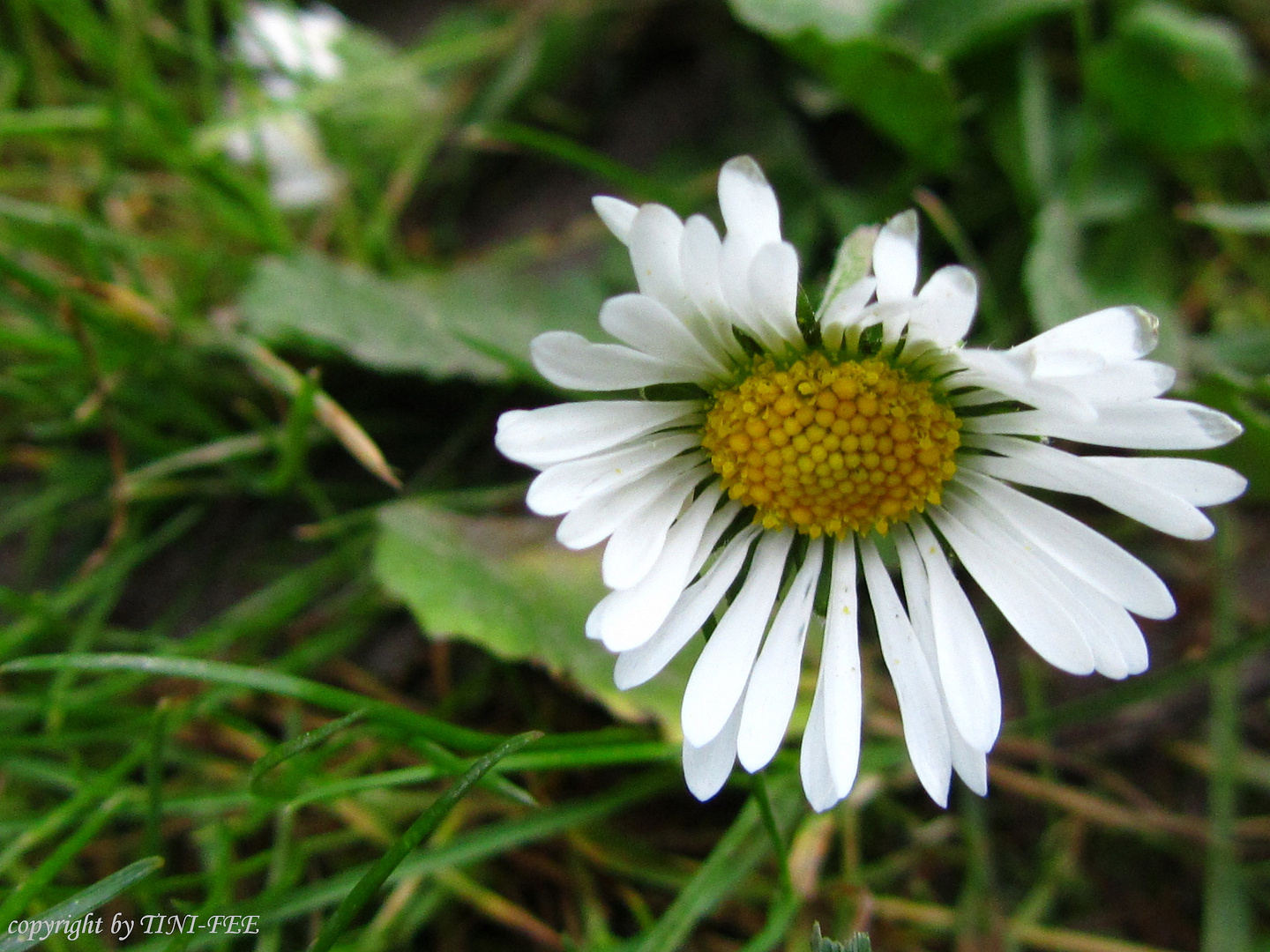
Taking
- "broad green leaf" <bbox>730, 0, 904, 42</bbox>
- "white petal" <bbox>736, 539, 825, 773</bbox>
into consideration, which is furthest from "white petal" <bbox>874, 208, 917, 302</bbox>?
"broad green leaf" <bbox>730, 0, 904, 42</bbox>

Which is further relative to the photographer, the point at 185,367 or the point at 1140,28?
→ the point at 185,367

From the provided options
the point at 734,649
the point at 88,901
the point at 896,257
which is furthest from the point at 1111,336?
the point at 88,901

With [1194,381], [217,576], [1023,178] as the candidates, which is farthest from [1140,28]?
[217,576]

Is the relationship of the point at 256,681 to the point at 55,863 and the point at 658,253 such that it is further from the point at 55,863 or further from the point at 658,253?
the point at 658,253

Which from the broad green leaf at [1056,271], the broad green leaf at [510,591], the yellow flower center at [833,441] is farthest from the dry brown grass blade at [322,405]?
the broad green leaf at [1056,271]

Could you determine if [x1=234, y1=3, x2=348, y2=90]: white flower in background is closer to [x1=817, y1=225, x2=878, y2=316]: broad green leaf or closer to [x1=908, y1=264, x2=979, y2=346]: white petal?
[x1=817, y1=225, x2=878, y2=316]: broad green leaf

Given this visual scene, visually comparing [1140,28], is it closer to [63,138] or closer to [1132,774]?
[1132,774]

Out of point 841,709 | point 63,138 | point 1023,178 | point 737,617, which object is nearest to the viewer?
point 841,709
